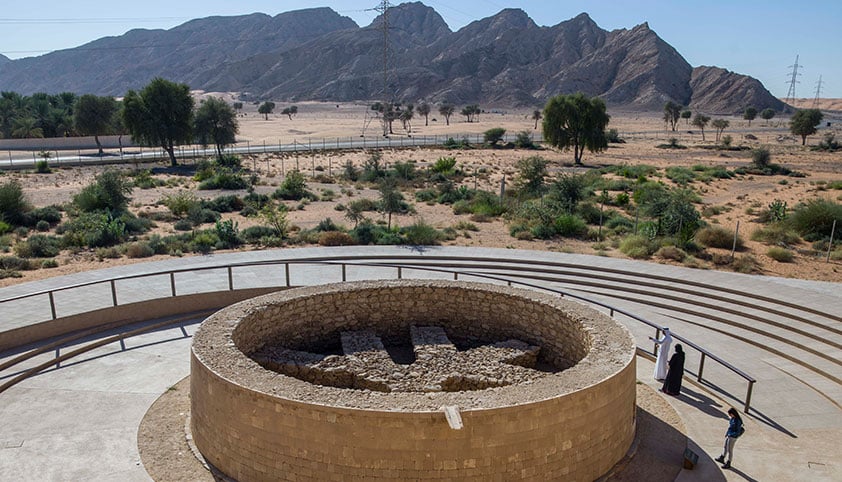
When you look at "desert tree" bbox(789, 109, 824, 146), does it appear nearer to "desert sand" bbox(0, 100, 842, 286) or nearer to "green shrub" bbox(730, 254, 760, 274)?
"desert sand" bbox(0, 100, 842, 286)

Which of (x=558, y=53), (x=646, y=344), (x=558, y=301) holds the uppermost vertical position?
(x=558, y=53)

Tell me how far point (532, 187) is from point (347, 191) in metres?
12.6

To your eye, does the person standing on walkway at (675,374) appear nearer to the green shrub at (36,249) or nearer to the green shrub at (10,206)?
the green shrub at (36,249)

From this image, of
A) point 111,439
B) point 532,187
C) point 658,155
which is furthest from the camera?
point 658,155

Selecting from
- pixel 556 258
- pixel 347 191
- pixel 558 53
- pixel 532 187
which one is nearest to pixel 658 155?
pixel 532 187

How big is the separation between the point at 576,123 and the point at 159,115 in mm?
40334

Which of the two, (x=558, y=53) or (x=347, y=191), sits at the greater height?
(x=558, y=53)

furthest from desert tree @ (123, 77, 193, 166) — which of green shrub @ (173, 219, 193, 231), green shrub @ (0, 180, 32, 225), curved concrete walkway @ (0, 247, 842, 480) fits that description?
curved concrete walkway @ (0, 247, 842, 480)

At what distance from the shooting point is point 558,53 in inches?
7303

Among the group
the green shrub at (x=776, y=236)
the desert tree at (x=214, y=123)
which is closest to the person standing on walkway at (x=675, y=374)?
the green shrub at (x=776, y=236)

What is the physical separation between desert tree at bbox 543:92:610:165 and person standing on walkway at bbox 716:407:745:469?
166ft

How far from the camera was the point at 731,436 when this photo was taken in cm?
1011

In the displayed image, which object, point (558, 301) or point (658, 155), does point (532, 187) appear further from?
point (658, 155)

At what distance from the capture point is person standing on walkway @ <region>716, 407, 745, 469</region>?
10000 millimetres
